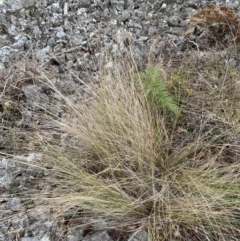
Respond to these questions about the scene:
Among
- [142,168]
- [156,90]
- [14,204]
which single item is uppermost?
[156,90]

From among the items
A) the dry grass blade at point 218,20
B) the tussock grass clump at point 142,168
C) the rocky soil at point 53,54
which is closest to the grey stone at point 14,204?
the rocky soil at point 53,54

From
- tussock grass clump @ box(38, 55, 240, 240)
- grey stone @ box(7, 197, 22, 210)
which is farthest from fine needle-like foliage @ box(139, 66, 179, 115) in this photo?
grey stone @ box(7, 197, 22, 210)

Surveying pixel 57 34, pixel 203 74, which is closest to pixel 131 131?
pixel 203 74

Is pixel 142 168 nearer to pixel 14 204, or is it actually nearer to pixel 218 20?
pixel 14 204

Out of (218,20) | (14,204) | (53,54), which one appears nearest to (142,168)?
(14,204)

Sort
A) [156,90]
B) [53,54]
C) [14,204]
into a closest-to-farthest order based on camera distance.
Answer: [14,204] → [156,90] → [53,54]

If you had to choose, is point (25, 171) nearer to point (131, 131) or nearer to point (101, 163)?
point (101, 163)

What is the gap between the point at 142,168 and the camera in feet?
6.34

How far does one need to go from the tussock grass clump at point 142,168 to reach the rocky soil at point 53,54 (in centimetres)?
11

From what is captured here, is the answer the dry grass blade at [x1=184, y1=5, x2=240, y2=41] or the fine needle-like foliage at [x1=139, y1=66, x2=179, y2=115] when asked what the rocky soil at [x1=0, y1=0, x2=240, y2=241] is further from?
the fine needle-like foliage at [x1=139, y1=66, x2=179, y2=115]

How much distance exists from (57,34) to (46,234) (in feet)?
5.49

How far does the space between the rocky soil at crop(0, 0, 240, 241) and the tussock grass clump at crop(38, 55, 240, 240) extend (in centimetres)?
11

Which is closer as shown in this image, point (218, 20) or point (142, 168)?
point (142, 168)

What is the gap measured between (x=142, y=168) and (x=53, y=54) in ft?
4.08
